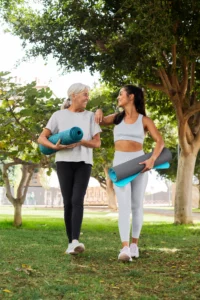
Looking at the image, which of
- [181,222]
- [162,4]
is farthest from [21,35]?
[181,222]

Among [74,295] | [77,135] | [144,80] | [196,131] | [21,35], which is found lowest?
→ [74,295]

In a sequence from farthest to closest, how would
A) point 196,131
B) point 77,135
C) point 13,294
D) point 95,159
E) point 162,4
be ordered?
1. point 196,131
2. point 95,159
3. point 162,4
4. point 77,135
5. point 13,294

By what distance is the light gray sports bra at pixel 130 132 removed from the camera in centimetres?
575

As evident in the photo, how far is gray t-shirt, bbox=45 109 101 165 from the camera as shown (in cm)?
594

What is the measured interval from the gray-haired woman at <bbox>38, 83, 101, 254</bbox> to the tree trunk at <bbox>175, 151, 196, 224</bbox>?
10.8 m

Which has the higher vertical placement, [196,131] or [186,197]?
[196,131]

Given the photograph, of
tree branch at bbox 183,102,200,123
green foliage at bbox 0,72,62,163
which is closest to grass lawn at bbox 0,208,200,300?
green foliage at bbox 0,72,62,163

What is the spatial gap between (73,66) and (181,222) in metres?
6.00

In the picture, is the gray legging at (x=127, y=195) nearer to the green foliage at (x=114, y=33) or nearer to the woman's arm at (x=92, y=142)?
the woman's arm at (x=92, y=142)

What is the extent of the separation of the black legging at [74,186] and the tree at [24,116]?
173 inches

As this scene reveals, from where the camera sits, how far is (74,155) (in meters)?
5.94

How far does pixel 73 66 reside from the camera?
14875 mm

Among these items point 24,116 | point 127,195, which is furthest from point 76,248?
point 24,116

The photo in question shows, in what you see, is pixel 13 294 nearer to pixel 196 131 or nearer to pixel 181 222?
pixel 181 222
